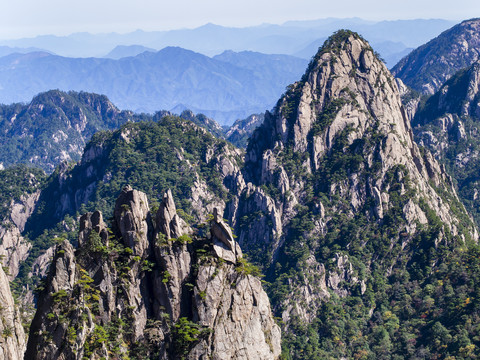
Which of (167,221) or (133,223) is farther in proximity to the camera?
(167,221)

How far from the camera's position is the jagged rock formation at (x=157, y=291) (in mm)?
51125

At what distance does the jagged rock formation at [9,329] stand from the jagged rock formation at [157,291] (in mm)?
1989

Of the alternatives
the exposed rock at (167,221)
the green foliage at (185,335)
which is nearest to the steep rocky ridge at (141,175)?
the exposed rock at (167,221)

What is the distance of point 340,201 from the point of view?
12838 centimetres

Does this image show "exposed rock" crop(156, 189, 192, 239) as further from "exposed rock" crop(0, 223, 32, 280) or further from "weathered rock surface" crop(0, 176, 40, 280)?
"exposed rock" crop(0, 223, 32, 280)

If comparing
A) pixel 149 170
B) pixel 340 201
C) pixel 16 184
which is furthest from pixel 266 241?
pixel 16 184

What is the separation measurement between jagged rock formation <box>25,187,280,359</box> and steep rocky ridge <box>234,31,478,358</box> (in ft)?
145

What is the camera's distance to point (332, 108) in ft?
452

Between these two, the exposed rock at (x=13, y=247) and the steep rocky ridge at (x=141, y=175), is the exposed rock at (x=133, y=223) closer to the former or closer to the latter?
the steep rocky ridge at (x=141, y=175)

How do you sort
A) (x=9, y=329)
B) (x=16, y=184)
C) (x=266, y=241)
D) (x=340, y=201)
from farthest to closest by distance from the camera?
1. (x=16, y=184)
2. (x=266, y=241)
3. (x=340, y=201)
4. (x=9, y=329)

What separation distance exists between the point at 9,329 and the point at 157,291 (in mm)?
14928

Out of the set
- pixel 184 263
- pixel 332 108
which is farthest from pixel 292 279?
pixel 184 263

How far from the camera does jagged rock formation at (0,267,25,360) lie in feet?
148

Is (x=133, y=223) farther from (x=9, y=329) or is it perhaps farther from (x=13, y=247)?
(x=13, y=247)
